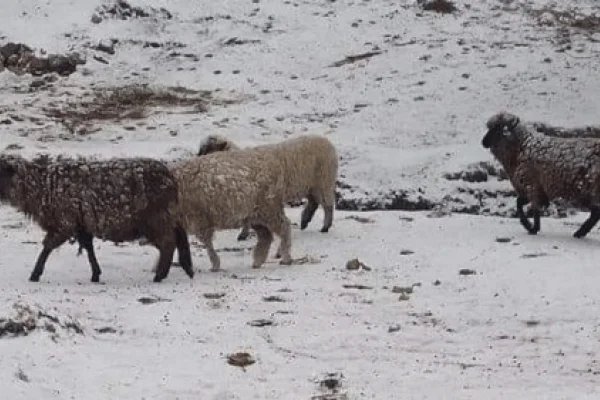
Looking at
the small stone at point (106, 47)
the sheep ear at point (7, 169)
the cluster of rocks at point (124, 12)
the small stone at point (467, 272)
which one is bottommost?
the small stone at point (467, 272)

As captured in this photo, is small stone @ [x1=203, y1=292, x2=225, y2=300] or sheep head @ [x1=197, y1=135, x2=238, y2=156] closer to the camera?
small stone @ [x1=203, y1=292, x2=225, y2=300]

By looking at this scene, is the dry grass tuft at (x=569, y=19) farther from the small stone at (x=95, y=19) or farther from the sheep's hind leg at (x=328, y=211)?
the sheep's hind leg at (x=328, y=211)

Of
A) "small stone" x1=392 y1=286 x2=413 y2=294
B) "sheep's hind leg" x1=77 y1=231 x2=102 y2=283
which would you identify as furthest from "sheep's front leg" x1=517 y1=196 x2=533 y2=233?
"sheep's hind leg" x1=77 y1=231 x2=102 y2=283

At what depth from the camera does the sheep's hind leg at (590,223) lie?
1377 centimetres

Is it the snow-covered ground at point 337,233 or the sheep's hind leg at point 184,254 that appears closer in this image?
the snow-covered ground at point 337,233

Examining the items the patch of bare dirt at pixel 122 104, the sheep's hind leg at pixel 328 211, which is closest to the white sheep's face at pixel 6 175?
the sheep's hind leg at pixel 328 211

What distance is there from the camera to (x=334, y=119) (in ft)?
75.8

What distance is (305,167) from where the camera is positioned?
1448 cm

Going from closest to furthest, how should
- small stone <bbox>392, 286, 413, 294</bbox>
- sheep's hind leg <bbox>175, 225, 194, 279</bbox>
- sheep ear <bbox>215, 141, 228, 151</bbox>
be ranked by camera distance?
small stone <bbox>392, 286, 413, 294</bbox> < sheep's hind leg <bbox>175, 225, 194, 279</bbox> < sheep ear <bbox>215, 141, 228, 151</bbox>

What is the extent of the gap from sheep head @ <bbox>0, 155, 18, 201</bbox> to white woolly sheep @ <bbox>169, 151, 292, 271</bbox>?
6.02ft

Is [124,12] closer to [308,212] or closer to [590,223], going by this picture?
[308,212]

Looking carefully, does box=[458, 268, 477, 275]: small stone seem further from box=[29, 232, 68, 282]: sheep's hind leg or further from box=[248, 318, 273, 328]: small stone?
box=[29, 232, 68, 282]: sheep's hind leg

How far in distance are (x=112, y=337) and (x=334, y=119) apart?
14505 mm

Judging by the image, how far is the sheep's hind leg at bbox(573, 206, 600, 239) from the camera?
13773 millimetres
